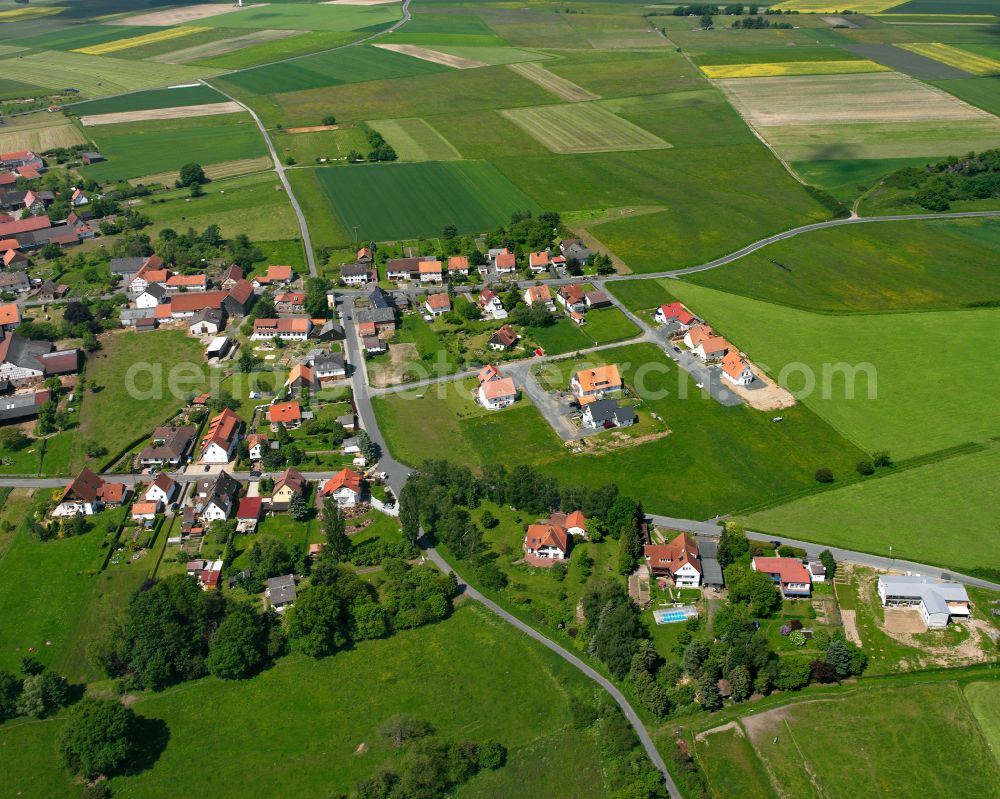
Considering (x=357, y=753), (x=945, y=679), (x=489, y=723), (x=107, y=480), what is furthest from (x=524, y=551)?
(x=107, y=480)

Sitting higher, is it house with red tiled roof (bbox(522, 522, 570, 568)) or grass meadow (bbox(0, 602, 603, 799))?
house with red tiled roof (bbox(522, 522, 570, 568))

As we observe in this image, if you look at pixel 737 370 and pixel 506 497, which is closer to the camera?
pixel 506 497

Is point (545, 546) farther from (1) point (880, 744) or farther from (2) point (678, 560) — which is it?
(1) point (880, 744)

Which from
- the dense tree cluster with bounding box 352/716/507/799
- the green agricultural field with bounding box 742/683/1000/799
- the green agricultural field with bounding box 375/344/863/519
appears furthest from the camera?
the green agricultural field with bounding box 375/344/863/519

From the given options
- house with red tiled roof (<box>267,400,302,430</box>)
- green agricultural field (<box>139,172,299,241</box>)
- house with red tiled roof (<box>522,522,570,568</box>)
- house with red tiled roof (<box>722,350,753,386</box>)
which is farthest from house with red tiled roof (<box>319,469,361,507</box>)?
green agricultural field (<box>139,172,299,241</box>)

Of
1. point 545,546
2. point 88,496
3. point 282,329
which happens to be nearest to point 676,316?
point 545,546

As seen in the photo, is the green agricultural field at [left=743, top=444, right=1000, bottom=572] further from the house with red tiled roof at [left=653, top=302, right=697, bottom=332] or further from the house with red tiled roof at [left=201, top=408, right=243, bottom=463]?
the house with red tiled roof at [left=201, top=408, right=243, bottom=463]

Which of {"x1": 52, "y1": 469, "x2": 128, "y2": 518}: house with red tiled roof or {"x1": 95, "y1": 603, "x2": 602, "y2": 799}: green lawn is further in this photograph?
{"x1": 52, "y1": 469, "x2": 128, "y2": 518}: house with red tiled roof

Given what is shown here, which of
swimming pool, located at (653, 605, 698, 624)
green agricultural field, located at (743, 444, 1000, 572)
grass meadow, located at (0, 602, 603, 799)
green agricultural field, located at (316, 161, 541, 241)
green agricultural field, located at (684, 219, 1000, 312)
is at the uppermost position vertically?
green agricultural field, located at (316, 161, 541, 241)
